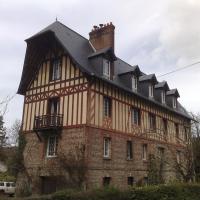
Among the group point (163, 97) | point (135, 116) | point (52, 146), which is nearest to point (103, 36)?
point (135, 116)

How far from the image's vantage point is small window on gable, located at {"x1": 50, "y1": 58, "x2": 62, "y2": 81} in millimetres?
20562

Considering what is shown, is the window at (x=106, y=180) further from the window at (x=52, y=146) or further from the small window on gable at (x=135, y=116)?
the small window on gable at (x=135, y=116)

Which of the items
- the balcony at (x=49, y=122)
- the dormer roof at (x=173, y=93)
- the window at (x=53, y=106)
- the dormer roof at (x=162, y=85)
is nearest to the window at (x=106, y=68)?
the window at (x=53, y=106)

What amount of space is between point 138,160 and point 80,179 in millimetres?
5842

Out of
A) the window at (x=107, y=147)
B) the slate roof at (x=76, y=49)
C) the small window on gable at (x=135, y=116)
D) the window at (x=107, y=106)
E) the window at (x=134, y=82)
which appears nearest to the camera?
the slate roof at (x=76, y=49)

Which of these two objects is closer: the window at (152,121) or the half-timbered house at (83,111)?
the half-timbered house at (83,111)

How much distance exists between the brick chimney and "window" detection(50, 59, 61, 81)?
3.36 metres

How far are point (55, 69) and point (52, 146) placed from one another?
497cm

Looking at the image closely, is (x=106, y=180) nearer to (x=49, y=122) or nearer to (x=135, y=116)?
(x=49, y=122)

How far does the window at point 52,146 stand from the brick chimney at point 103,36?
23.7 ft

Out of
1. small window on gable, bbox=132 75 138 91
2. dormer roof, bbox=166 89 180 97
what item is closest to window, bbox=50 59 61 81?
small window on gable, bbox=132 75 138 91

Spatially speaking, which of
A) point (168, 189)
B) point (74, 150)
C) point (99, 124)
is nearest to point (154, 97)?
point (99, 124)

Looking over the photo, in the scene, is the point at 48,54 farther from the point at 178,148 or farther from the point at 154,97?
the point at 178,148

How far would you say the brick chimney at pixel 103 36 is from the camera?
74.3 feet
